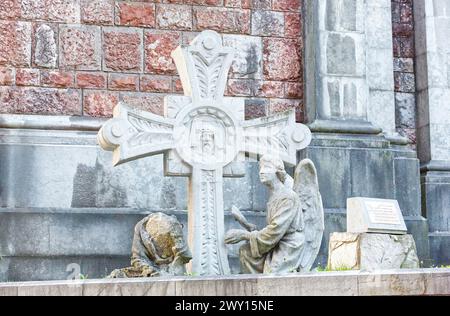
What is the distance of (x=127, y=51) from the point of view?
40.0 ft

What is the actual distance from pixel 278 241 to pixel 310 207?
1.93 feet

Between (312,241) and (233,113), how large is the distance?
4.35 ft

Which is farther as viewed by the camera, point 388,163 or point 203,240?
point 388,163

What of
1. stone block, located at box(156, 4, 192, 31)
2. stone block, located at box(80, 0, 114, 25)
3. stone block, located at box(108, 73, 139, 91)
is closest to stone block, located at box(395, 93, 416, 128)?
stone block, located at box(156, 4, 192, 31)

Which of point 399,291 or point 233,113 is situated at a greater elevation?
point 233,113

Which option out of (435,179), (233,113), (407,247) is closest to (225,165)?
(233,113)

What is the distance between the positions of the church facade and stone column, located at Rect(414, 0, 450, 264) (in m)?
0.02

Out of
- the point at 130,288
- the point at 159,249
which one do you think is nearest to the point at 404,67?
the point at 159,249

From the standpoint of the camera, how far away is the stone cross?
9469 millimetres

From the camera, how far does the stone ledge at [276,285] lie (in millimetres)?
6898
